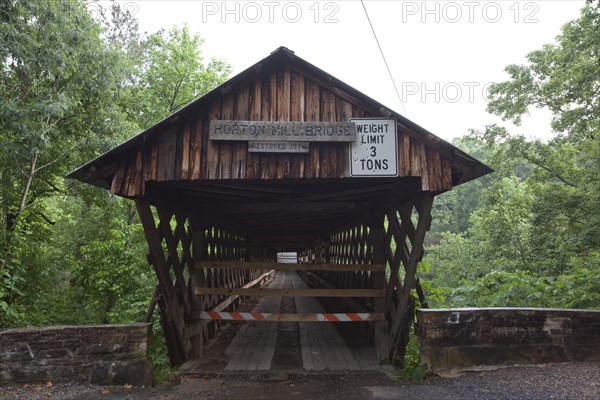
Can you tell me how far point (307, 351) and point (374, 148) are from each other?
150 inches

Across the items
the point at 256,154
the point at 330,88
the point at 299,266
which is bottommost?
the point at 299,266

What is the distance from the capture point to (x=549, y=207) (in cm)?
1320

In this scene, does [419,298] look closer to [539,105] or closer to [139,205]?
[139,205]

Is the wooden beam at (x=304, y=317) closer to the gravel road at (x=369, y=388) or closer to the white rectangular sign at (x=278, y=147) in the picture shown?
the gravel road at (x=369, y=388)

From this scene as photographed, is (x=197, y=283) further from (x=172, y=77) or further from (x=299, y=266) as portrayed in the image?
(x=172, y=77)

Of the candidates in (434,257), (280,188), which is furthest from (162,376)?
(434,257)

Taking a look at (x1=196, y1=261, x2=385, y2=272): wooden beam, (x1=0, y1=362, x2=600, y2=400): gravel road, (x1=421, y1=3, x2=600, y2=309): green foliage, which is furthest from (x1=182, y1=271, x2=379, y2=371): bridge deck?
(x1=421, y1=3, x2=600, y2=309): green foliage

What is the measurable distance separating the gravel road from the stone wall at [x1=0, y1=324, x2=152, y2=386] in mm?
120

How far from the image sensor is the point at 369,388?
15.4ft

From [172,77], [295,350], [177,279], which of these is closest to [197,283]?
[177,279]

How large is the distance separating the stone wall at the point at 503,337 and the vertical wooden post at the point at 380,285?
40.2 inches

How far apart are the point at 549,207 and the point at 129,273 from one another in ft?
42.1

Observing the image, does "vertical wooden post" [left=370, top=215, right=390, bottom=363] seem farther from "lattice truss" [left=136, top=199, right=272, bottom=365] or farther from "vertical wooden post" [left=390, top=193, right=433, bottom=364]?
"lattice truss" [left=136, top=199, right=272, bottom=365]

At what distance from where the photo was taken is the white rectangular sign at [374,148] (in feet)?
15.0
